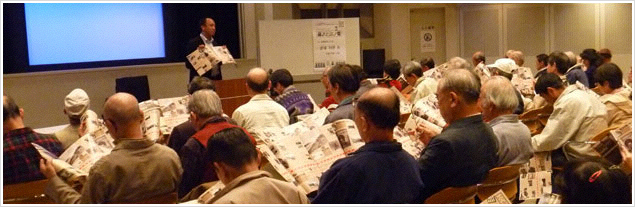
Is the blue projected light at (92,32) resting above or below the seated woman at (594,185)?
above

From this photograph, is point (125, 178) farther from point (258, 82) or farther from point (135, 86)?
point (135, 86)

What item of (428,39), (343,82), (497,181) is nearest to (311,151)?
(497,181)

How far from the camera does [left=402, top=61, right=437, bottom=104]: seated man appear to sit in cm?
628

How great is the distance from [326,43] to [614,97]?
5774mm

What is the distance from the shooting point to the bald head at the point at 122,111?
312 centimetres

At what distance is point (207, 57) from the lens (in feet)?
24.5

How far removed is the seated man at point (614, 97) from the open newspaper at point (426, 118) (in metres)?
1.81

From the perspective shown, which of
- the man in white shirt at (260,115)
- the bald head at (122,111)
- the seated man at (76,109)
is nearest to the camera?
→ the bald head at (122,111)

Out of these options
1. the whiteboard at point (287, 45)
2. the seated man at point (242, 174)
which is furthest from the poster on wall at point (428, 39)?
the seated man at point (242, 174)

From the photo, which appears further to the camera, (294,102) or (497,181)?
(294,102)

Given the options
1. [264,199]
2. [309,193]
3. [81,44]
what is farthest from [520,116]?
[81,44]

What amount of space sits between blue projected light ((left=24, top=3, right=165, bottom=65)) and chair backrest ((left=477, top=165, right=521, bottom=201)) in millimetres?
6752

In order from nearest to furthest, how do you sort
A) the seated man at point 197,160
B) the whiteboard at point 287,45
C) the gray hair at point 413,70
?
the seated man at point 197,160 → the gray hair at point 413,70 → the whiteboard at point 287,45

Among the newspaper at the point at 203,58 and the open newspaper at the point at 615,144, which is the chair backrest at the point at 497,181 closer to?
the open newspaper at the point at 615,144
